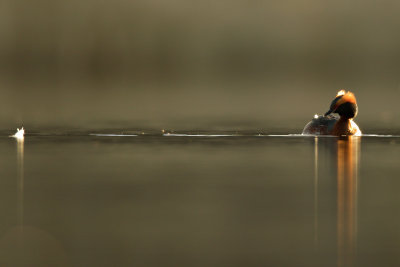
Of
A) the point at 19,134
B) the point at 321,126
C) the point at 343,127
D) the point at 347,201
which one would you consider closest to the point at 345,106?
the point at 343,127

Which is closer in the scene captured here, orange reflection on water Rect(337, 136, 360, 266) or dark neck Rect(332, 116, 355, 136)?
orange reflection on water Rect(337, 136, 360, 266)

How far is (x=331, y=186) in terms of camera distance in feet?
68.0

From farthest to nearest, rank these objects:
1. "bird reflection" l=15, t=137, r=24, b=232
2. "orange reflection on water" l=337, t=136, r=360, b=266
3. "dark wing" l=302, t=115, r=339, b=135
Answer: "dark wing" l=302, t=115, r=339, b=135 < "bird reflection" l=15, t=137, r=24, b=232 < "orange reflection on water" l=337, t=136, r=360, b=266

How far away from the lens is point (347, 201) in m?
18.7

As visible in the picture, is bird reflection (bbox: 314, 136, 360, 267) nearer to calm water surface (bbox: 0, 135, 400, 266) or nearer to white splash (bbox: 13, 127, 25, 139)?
calm water surface (bbox: 0, 135, 400, 266)

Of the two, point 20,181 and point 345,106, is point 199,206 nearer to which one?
point 20,181

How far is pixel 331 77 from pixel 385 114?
118 m

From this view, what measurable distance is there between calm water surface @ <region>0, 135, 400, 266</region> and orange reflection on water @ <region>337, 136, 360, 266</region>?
24mm

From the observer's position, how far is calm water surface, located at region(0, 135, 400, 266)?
46.1 feet

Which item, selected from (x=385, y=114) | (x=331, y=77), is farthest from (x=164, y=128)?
(x=331, y=77)

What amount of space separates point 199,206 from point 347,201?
2744mm

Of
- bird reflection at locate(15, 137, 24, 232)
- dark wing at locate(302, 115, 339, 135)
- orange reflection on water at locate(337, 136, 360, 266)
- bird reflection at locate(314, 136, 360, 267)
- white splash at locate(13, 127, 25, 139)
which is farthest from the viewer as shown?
dark wing at locate(302, 115, 339, 135)

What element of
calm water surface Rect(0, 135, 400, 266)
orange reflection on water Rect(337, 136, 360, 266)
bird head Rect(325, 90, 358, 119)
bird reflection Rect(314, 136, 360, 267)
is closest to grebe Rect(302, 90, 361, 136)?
bird head Rect(325, 90, 358, 119)

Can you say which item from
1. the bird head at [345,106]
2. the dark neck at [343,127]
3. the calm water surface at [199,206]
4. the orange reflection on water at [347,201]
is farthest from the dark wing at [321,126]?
the calm water surface at [199,206]
